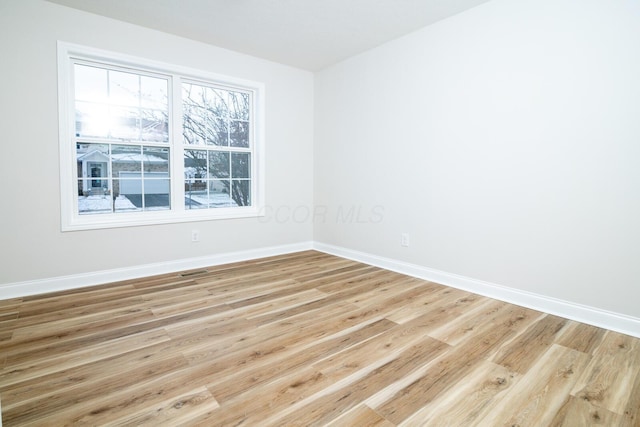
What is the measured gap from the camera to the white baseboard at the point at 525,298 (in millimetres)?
2399

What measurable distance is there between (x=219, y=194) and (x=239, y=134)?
831 millimetres

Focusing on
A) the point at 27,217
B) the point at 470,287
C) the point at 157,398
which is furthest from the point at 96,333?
the point at 470,287

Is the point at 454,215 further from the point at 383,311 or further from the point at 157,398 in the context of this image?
the point at 157,398

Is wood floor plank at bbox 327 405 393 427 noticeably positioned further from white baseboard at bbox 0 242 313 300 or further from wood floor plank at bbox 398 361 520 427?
white baseboard at bbox 0 242 313 300

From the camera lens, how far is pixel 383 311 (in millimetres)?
2727

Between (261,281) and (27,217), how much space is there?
84.9 inches

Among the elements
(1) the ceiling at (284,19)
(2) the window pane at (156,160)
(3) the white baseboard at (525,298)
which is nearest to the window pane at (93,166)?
(2) the window pane at (156,160)

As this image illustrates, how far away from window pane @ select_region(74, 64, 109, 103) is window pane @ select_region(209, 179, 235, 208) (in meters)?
1.41

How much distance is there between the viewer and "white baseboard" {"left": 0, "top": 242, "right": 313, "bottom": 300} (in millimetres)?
3016

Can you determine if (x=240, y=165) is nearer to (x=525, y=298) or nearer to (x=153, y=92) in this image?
(x=153, y=92)

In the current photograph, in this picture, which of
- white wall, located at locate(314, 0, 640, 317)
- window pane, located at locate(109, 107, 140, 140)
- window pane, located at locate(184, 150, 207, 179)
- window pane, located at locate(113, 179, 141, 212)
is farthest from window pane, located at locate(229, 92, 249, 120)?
window pane, located at locate(113, 179, 141, 212)

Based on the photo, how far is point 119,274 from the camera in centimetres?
347

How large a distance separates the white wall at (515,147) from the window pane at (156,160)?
7.64ft

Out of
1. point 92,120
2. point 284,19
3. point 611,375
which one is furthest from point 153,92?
point 611,375
